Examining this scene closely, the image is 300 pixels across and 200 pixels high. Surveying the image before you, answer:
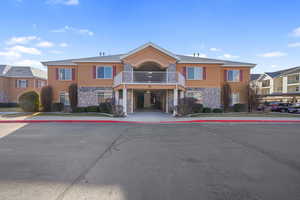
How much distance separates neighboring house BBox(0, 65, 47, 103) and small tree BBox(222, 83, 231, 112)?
3633 centimetres

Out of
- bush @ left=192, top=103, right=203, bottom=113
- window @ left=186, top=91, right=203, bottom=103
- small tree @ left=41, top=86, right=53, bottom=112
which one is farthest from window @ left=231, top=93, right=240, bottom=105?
small tree @ left=41, top=86, right=53, bottom=112

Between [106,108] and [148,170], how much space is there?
1437cm

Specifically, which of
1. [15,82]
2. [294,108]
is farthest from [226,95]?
[15,82]

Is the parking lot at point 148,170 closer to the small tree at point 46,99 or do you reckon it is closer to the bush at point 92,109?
the bush at point 92,109

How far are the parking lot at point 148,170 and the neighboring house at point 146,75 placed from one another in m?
12.4

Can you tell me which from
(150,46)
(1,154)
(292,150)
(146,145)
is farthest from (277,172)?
(150,46)

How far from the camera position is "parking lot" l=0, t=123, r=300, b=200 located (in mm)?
3166

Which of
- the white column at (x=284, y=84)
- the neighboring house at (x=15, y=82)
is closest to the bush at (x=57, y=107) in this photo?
the neighboring house at (x=15, y=82)

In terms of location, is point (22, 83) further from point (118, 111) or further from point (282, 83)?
point (282, 83)

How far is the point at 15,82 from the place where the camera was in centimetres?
3259

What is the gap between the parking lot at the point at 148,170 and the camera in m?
3.17

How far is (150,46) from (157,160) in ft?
51.8

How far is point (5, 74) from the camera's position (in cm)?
3164

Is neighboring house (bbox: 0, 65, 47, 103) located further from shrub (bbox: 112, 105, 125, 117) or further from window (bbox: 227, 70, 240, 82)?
window (bbox: 227, 70, 240, 82)
